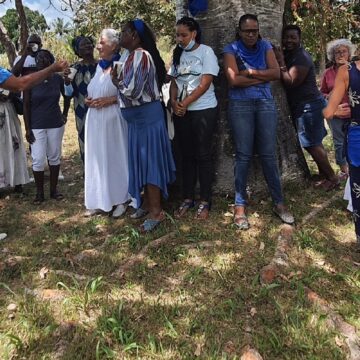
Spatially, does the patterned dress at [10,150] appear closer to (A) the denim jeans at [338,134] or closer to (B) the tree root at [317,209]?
(B) the tree root at [317,209]

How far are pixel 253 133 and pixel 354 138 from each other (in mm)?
974

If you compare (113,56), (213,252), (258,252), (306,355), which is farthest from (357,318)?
(113,56)

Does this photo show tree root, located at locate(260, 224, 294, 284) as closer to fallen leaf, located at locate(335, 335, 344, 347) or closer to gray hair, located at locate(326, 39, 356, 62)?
fallen leaf, located at locate(335, 335, 344, 347)

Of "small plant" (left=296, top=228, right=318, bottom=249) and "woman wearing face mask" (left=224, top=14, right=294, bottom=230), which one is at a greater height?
"woman wearing face mask" (left=224, top=14, right=294, bottom=230)

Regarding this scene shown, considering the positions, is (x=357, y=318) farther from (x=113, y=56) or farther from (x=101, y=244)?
(x=113, y=56)

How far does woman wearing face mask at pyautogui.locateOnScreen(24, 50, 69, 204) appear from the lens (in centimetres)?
529

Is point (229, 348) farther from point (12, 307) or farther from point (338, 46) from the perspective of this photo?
point (338, 46)

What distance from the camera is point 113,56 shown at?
457 centimetres

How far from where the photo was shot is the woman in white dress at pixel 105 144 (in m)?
4.61

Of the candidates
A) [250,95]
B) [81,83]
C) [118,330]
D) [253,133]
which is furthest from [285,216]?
[81,83]

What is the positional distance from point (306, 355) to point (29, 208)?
3.82 metres

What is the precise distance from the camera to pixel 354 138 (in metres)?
3.45

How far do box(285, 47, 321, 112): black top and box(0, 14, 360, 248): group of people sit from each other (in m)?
0.01

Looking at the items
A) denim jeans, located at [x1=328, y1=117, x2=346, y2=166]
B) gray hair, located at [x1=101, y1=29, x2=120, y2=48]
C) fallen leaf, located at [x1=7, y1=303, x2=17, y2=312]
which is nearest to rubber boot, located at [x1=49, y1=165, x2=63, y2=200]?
gray hair, located at [x1=101, y1=29, x2=120, y2=48]
